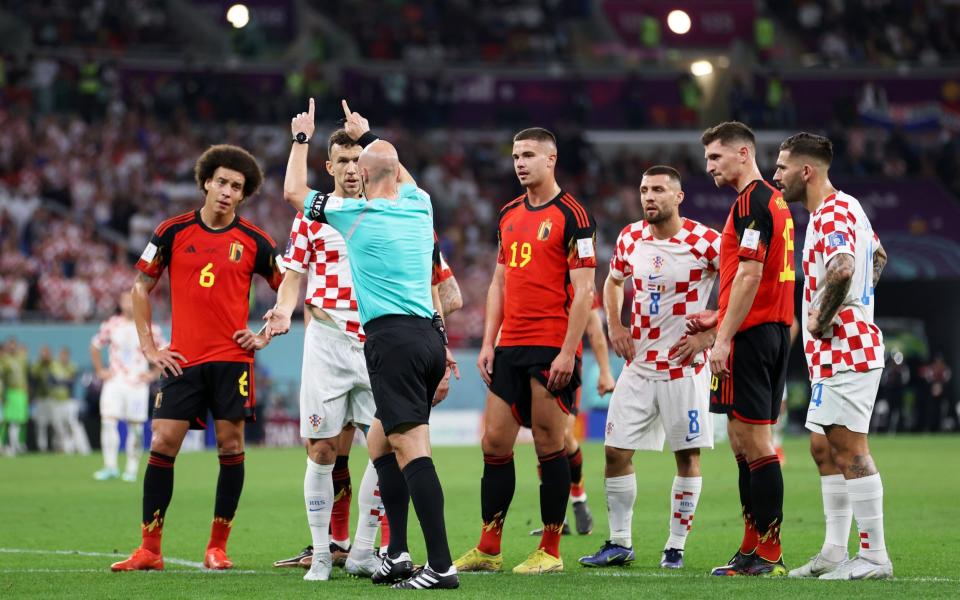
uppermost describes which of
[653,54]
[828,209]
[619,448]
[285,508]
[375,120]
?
[653,54]

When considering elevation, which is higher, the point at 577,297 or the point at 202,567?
the point at 577,297

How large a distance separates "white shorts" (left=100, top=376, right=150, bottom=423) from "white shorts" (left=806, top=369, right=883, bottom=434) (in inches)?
547

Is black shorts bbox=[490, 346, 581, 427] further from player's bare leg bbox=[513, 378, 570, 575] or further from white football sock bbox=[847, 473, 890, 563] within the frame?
white football sock bbox=[847, 473, 890, 563]

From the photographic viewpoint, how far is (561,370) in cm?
872

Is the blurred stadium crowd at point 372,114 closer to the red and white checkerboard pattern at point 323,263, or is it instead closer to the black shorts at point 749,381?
the red and white checkerboard pattern at point 323,263

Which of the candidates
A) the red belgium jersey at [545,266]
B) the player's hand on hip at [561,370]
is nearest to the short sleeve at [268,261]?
the red belgium jersey at [545,266]

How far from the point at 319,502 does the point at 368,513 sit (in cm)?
33

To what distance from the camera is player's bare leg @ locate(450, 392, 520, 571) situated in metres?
8.91

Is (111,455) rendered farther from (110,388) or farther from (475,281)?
(475,281)

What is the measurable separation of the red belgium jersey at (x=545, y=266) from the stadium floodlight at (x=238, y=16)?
29.7m

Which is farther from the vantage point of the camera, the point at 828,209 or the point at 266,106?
the point at 266,106

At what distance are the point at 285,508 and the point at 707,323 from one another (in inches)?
267

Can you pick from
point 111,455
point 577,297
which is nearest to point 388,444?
point 577,297

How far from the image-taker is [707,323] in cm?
Result: 909
